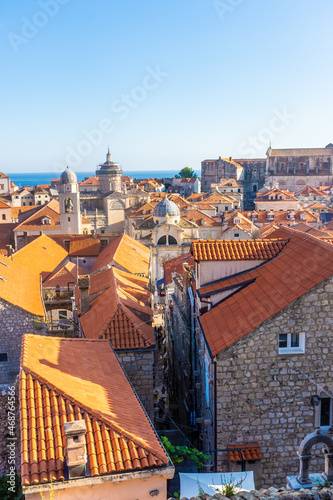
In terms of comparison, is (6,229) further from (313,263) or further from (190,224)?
(313,263)

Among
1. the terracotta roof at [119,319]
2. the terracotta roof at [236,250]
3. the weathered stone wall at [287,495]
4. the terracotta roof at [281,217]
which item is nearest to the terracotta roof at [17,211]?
the terracotta roof at [281,217]

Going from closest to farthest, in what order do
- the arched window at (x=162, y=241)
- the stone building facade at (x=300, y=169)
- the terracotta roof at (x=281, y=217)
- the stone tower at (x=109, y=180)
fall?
the arched window at (x=162, y=241), the terracotta roof at (x=281, y=217), the stone tower at (x=109, y=180), the stone building facade at (x=300, y=169)

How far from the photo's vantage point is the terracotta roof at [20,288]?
1831 cm

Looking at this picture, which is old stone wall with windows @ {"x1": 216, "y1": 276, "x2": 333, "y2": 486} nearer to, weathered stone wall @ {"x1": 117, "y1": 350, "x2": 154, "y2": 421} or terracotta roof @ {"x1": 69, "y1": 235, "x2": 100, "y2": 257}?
weathered stone wall @ {"x1": 117, "y1": 350, "x2": 154, "y2": 421}

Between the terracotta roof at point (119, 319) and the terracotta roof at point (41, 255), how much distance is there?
42.3 ft

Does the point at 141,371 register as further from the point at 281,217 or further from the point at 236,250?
the point at 281,217

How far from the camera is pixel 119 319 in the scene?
556 inches

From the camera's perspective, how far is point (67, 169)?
45875 millimetres

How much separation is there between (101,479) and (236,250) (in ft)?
25.3

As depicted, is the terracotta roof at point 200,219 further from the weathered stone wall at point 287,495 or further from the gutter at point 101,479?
the weathered stone wall at point 287,495

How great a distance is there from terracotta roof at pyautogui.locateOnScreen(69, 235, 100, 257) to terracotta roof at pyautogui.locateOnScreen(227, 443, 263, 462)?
2742 cm

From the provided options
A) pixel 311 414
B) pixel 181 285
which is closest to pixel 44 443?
pixel 311 414

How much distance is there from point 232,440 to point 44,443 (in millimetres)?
4624

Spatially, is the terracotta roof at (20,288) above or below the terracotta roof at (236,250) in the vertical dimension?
below
